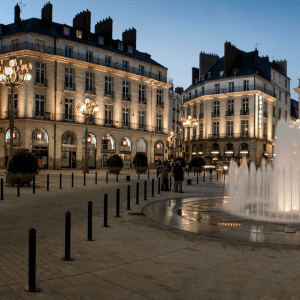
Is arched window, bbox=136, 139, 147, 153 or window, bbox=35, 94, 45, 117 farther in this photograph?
arched window, bbox=136, 139, 147, 153

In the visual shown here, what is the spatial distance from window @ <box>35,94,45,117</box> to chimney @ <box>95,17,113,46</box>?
49.0 feet

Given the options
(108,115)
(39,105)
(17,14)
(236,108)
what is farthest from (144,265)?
(236,108)

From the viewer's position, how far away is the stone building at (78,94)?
131 ft

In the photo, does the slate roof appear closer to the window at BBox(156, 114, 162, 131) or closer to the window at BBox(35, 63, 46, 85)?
the window at BBox(35, 63, 46, 85)

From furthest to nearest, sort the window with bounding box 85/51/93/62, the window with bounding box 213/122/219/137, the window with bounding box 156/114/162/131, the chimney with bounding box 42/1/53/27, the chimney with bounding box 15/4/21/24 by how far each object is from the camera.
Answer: the window with bounding box 213/122/219/137, the window with bounding box 156/114/162/131, the window with bounding box 85/51/93/62, the chimney with bounding box 15/4/21/24, the chimney with bounding box 42/1/53/27

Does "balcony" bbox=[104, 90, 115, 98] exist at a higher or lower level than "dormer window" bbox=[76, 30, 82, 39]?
lower

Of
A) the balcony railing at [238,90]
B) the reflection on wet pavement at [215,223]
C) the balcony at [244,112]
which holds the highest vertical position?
the balcony railing at [238,90]

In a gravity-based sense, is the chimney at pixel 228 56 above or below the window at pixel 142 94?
above

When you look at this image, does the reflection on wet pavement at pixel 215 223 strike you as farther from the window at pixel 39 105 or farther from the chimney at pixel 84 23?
the chimney at pixel 84 23

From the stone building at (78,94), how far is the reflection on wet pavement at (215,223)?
A: 98.1 feet

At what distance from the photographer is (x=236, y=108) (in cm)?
5878

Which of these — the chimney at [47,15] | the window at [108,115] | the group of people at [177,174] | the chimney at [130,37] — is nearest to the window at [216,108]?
the chimney at [130,37]

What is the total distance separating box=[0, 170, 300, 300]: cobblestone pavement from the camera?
430 cm

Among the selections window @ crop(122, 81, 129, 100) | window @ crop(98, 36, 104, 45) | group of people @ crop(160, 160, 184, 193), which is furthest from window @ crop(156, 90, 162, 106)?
group of people @ crop(160, 160, 184, 193)
